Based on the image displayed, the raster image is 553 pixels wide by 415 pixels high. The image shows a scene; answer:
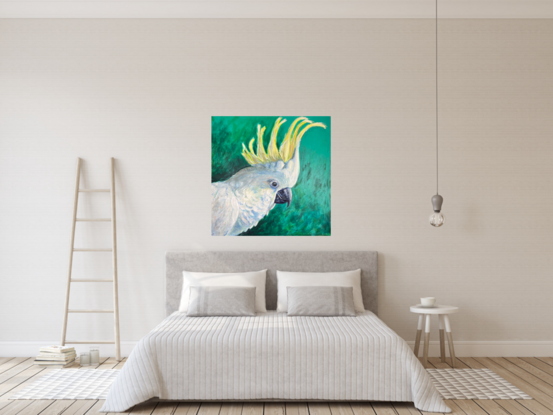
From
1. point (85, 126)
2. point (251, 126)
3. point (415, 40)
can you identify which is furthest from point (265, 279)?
point (415, 40)

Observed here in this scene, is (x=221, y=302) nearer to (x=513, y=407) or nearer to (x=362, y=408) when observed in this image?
(x=362, y=408)

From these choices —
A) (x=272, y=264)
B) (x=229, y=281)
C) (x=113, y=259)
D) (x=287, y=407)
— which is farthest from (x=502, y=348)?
(x=113, y=259)

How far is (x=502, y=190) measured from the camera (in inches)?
180

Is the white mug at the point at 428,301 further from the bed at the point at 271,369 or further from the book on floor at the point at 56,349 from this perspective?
the book on floor at the point at 56,349

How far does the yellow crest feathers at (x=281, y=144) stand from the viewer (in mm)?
4582

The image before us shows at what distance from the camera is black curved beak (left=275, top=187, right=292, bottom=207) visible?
456 centimetres

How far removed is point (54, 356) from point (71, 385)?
628 millimetres

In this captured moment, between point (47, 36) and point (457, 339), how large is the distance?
4670 mm

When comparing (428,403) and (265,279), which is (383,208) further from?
(428,403)

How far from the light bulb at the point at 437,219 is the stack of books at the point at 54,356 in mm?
3292

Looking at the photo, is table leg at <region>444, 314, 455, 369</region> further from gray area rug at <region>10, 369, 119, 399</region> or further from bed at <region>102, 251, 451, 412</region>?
gray area rug at <region>10, 369, 119, 399</region>

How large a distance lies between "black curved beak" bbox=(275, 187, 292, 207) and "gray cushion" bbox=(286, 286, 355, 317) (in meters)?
0.87

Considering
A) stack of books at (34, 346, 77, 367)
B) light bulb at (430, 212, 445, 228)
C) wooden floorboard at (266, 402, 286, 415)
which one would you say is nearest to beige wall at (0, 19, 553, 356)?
light bulb at (430, 212, 445, 228)

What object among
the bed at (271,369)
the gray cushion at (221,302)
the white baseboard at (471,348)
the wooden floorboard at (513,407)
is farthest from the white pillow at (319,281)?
the wooden floorboard at (513,407)
